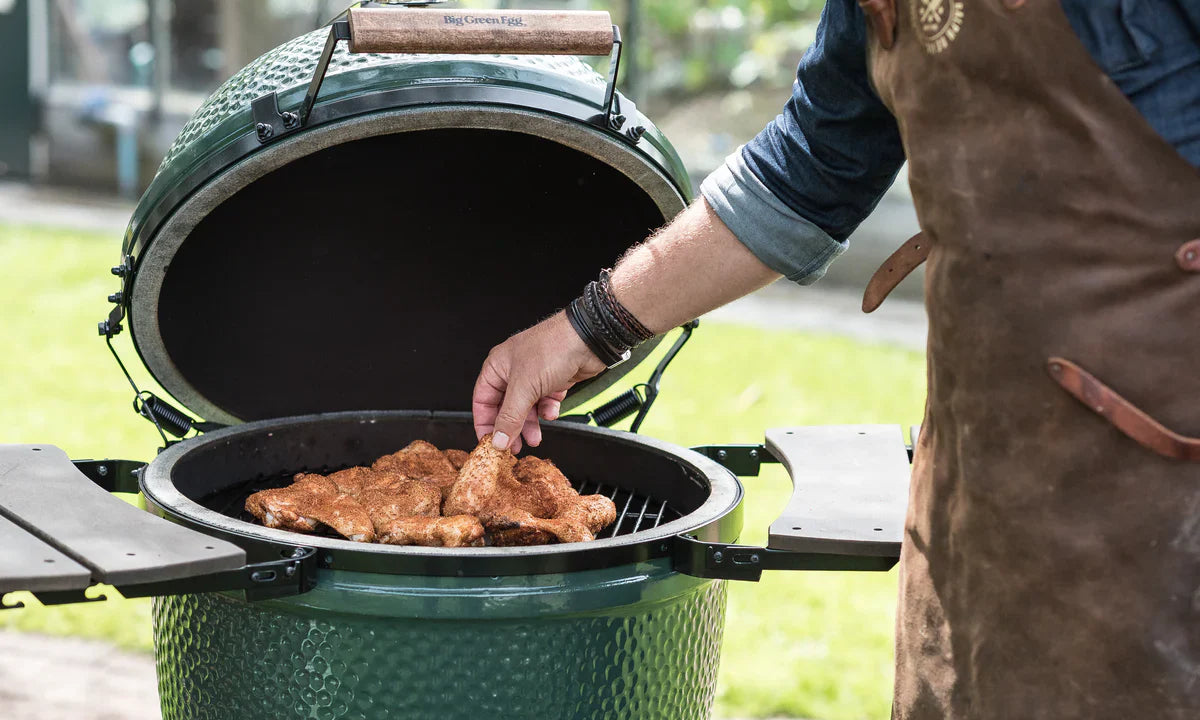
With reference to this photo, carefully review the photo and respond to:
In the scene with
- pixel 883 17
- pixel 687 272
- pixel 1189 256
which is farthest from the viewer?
pixel 687 272

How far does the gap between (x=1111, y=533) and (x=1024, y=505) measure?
9 centimetres

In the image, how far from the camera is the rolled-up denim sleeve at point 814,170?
5.44 ft

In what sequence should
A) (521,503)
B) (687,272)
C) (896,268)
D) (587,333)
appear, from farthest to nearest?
(521,503) → (587,333) → (687,272) → (896,268)

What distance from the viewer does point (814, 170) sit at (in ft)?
5.76

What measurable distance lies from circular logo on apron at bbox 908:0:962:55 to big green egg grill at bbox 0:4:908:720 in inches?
25.0

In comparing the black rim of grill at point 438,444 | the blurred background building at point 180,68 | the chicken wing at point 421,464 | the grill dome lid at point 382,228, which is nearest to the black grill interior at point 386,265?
the grill dome lid at point 382,228

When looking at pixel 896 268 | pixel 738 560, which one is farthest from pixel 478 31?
pixel 738 560

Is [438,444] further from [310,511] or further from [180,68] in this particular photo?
[180,68]

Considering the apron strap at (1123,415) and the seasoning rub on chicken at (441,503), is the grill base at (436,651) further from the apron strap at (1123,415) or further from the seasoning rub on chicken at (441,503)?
the apron strap at (1123,415)

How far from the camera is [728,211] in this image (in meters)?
1.80

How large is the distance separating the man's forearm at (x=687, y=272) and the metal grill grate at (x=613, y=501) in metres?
0.40

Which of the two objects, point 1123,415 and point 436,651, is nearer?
point 1123,415

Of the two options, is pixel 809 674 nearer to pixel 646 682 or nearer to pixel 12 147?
pixel 646 682

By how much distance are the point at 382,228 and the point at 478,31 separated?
649mm
